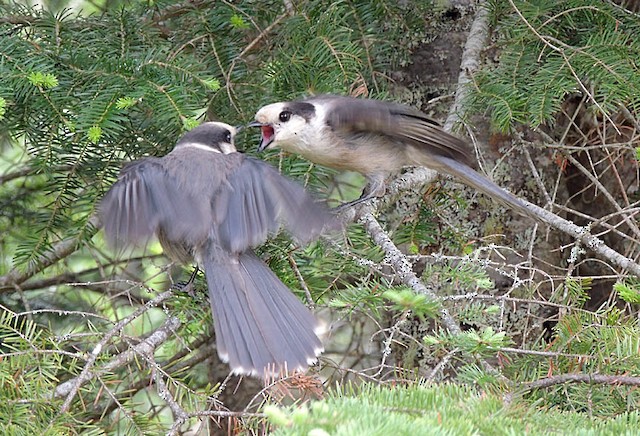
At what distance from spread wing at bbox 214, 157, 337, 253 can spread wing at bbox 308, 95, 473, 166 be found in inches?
20.6

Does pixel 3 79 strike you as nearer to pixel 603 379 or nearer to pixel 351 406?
pixel 351 406

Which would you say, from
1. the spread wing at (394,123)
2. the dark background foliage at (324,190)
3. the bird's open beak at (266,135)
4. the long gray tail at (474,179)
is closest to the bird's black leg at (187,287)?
the dark background foliage at (324,190)

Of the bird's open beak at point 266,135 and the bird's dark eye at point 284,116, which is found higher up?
the bird's dark eye at point 284,116

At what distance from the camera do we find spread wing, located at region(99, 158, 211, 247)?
2430mm

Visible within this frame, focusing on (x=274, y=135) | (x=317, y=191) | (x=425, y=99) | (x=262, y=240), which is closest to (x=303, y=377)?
(x=262, y=240)

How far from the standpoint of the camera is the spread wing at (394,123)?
2982 millimetres

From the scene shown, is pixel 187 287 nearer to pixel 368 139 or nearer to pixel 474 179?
pixel 368 139

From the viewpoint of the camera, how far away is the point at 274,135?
2947 mm

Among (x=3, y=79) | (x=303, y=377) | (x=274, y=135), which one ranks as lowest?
(x=303, y=377)

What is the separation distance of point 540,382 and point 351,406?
1.85 ft

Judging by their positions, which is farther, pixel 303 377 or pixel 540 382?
pixel 303 377

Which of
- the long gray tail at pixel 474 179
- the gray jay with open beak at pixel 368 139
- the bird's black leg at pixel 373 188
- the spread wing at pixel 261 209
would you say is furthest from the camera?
the bird's black leg at pixel 373 188

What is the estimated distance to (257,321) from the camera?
2.31m

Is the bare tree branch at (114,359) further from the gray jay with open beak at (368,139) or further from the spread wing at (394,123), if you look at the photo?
the spread wing at (394,123)
